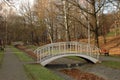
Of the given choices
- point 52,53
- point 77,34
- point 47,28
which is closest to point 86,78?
point 52,53

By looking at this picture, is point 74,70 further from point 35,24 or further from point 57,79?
point 35,24

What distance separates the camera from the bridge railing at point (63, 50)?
90.6 feet

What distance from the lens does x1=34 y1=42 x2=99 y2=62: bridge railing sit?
27603mm

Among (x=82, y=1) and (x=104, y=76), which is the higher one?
(x=82, y=1)

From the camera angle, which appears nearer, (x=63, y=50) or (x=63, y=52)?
(x=63, y=52)

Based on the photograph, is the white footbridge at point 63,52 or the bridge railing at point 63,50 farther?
the bridge railing at point 63,50

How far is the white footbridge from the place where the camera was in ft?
90.2

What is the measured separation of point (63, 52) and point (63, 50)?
35cm

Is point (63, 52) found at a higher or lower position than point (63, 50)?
lower

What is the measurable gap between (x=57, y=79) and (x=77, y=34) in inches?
2287

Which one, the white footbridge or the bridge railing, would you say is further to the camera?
the bridge railing

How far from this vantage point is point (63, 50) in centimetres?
2848

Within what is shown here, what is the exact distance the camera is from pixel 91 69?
84.2 ft

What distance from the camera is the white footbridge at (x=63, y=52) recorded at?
27.5 m
